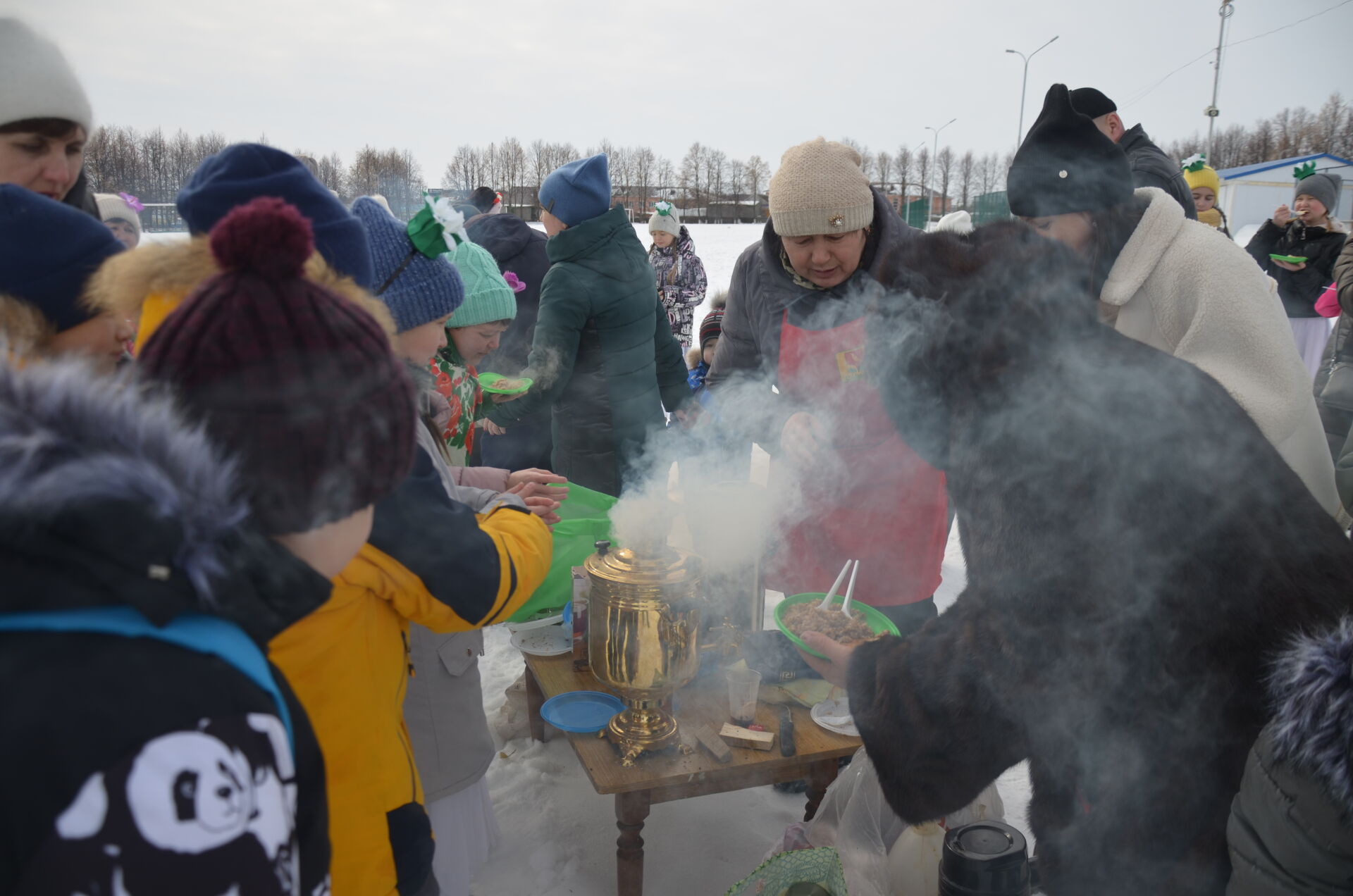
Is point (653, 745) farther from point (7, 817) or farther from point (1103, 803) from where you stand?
point (7, 817)

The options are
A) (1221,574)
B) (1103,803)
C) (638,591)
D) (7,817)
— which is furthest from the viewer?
(638,591)

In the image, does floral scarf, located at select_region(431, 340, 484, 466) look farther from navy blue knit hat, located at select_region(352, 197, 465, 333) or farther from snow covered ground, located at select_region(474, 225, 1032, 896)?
snow covered ground, located at select_region(474, 225, 1032, 896)

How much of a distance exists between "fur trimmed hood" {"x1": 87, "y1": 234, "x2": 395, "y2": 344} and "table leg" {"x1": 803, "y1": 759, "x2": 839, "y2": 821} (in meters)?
2.22

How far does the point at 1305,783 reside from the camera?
1.13 metres

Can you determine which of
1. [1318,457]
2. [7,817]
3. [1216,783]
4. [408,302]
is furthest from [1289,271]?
[7,817]

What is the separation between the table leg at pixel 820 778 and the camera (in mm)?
2666

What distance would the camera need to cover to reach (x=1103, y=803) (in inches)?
62.1

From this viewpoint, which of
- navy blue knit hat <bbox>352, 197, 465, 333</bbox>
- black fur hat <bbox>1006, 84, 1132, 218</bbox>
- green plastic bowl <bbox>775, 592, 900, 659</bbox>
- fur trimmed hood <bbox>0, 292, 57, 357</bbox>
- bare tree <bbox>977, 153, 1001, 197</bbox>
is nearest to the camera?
fur trimmed hood <bbox>0, 292, 57, 357</bbox>

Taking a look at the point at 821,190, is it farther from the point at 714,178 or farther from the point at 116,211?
the point at 714,178

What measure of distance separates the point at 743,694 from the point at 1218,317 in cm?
184

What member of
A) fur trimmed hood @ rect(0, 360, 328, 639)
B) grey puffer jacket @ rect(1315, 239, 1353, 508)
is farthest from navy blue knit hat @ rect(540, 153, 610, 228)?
grey puffer jacket @ rect(1315, 239, 1353, 508)

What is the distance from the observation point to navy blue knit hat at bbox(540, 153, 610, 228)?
13.0ft

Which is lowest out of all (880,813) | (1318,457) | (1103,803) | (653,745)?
(880,813)

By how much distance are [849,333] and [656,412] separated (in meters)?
1.61
